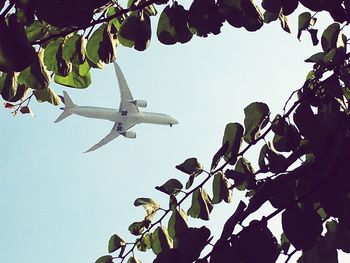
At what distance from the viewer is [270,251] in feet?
5.77

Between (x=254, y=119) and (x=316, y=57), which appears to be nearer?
(x=254, y=119)

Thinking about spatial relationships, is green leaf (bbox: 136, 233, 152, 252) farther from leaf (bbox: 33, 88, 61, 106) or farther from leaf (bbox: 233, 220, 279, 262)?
leaf (bbox: 233, 220, 279, 262)

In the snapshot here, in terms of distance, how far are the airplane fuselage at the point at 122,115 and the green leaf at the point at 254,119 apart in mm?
32018

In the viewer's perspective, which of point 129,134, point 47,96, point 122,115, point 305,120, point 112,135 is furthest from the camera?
point 112,135

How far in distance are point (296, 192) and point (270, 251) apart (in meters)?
0.25

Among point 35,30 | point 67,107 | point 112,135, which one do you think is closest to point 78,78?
point 35,30

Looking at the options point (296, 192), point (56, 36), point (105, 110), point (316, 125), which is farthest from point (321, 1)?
point (105, 110)

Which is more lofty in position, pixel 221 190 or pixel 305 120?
pixel 305 120

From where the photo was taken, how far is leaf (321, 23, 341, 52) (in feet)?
8.67

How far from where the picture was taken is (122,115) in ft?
116

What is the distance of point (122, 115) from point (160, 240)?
3311 cm

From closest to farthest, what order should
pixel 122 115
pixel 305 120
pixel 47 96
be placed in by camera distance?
pixel 305 120, pixel 47 96, pixel 122 115

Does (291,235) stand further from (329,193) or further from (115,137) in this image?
(115,137)

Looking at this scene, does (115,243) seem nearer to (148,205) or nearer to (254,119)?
(148,205)
